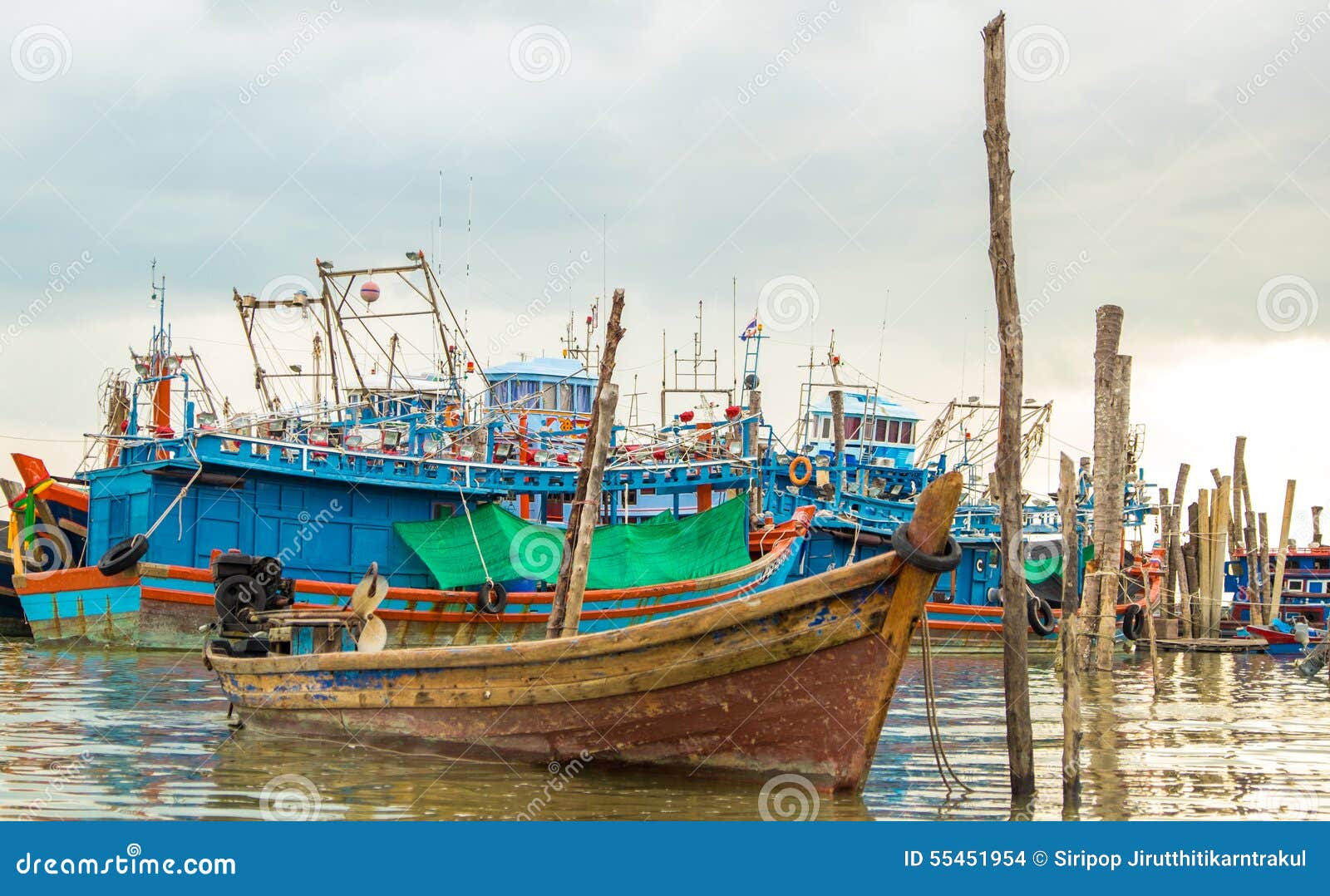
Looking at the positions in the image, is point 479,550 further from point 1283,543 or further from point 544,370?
point 1283,543

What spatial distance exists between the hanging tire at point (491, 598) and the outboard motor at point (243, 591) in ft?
37.5

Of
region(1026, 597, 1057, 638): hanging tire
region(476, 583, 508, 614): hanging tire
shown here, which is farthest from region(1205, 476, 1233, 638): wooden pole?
region(476, 583, 508, 614): hanging tire

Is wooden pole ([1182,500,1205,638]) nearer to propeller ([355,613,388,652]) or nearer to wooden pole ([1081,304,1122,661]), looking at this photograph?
wooden pole ([1081,304,1122,661])

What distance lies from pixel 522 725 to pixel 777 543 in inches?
732

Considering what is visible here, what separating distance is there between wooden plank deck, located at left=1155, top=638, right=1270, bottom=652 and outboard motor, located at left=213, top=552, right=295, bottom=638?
74.0 feet

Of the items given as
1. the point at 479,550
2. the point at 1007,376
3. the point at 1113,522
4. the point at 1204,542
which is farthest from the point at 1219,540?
the point at 1007,376

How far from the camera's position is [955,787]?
447 inches

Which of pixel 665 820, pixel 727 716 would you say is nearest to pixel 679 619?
pixel 727 716

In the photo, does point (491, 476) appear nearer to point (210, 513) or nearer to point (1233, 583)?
point (210, 513)

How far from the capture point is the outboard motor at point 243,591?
14992 millimetres

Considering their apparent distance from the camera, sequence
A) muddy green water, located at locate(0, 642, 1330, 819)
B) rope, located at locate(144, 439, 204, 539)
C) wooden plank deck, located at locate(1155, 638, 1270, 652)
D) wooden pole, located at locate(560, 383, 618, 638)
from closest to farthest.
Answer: muddy green water, located at locate(0, 642, 1330, 819) < wooden pole, located at locate(560, 383, 618, 638) < rope, located at locate(144, 439, 204, 539) < wooden plank deck, located at locate(1155, 638, 1270, 652)

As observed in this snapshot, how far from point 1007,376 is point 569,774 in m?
4.96

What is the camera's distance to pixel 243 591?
15195mm

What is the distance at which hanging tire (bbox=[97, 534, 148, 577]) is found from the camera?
24.0 m
